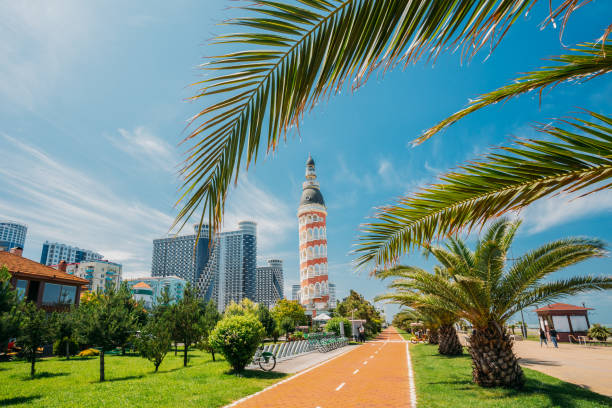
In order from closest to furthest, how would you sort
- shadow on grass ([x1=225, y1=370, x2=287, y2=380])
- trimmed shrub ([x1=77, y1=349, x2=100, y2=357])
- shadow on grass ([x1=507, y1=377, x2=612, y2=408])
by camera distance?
shadow on grass ([x1=507, y1=377, x2=612, y2=408]) < shadow on grass ([x1=225, y1=370, x2=287, y2=380]) < trimmed shrub ([x1=77, y1=349, x2=100, y2=357])

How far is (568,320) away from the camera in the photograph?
956 inches

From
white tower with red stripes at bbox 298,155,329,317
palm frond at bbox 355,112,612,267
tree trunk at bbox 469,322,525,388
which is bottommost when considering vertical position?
tree trunk at bbox 469,322,525,388

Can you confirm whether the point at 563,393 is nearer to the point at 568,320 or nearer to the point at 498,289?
the point at 498,289

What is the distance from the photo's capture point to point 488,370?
9.84 meters

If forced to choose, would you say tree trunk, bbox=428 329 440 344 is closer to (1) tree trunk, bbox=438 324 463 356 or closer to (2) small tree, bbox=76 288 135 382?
(1) tree trunk, bbox=438 324 463 356

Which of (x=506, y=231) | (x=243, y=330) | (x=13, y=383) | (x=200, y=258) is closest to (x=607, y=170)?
(x=506, y=231)

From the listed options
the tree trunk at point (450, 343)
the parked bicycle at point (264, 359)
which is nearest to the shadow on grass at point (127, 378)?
the parked bicycle at point (264, 359)

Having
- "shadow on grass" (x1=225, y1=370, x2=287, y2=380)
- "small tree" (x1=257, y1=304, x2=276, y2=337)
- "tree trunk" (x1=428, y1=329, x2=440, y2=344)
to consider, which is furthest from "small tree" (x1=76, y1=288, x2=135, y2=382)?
"tree trunk" (x1=428, y1=329, x2=440, y2=344)

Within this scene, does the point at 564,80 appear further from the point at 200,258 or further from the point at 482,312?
the point at 200,258

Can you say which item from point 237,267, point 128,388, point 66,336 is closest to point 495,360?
point 128,388

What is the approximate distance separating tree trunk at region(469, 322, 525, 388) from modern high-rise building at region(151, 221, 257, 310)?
155 meters

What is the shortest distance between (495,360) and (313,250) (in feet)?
181

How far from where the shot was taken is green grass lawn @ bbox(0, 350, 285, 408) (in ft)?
28.9

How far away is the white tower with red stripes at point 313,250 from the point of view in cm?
6238
